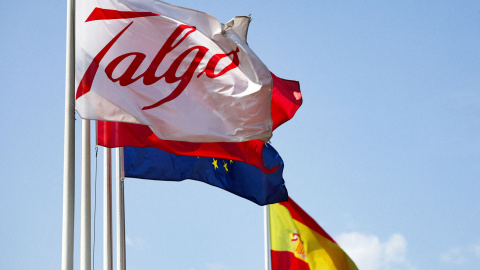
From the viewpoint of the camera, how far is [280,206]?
879 inches

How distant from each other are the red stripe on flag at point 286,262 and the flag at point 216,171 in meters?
5.31

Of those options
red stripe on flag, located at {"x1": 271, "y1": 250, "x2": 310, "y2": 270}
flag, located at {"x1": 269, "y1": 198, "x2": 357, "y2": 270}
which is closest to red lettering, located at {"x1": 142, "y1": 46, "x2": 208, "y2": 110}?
flag, located at {"x1": 269, "y1": 198, "x2": 357, "y2": 270}

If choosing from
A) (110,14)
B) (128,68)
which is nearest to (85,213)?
(128,68)

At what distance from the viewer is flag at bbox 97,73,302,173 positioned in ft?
42.8

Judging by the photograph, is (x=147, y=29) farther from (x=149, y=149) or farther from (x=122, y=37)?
(x=149, y=149)

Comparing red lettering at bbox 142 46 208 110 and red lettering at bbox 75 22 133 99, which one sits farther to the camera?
red lettering at bbox 142 46 208 110

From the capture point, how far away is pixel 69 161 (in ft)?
34.8

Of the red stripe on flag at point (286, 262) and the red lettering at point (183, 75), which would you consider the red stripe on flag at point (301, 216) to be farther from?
the red lettering at point (183, 75)

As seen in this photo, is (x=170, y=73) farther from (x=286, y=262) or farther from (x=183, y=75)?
(x=286, y=262)

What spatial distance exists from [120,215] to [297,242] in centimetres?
766

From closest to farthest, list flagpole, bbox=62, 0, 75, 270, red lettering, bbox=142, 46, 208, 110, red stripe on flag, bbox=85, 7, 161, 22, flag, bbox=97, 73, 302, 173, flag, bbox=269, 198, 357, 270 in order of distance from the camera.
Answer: flagpole, bbox=62, 0, 75, 270 → red stripe on flag, bbox=85, 7, 161, 22 → red lettering, bbox=142, 46, 208, 110 → flag, bbox=97, 73, 302, 173 → flag, bbox=269, 198, 357, 270

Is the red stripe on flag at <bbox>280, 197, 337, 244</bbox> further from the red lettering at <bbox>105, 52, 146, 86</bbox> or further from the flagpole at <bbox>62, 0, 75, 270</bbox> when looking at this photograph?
the flagpole at <bbox>62, 0, 75, 270</bbox>

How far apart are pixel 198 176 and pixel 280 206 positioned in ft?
21.8

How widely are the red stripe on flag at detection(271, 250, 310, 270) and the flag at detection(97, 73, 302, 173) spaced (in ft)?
19.7
